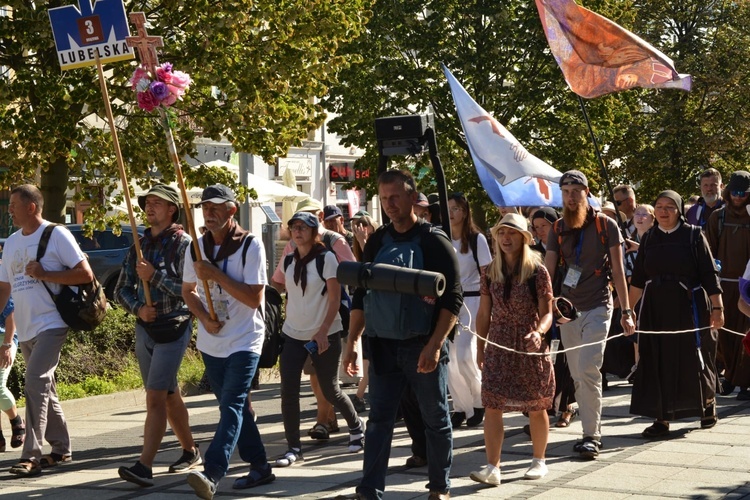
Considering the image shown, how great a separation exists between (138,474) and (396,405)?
1.95 meters

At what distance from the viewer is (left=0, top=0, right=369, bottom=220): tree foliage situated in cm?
1595

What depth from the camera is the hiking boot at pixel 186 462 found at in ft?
28.7

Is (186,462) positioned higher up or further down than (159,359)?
further down

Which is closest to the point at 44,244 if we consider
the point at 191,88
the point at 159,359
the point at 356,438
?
the point at 159,359

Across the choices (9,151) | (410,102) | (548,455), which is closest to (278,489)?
(548,455)

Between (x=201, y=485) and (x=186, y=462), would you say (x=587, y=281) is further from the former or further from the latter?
(x=201, y=485)

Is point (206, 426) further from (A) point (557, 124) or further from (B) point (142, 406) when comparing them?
(A) point (557, 124)

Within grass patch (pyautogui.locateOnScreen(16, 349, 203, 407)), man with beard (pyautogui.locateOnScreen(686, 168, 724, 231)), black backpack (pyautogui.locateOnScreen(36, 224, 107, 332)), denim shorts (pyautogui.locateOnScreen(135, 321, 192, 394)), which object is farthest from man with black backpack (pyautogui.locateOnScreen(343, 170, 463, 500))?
man with beard (pyautogui.locateOnScreen(686, 168, 724, 231))

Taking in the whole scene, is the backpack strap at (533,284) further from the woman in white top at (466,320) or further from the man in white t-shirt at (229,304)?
the woman in white top at (466,320)

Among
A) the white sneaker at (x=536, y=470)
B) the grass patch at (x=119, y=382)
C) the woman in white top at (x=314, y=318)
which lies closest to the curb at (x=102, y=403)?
the grass patch at (x=119, y=382)

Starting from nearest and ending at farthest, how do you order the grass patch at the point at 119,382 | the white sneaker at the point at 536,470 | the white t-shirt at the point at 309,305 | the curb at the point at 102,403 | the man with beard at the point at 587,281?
the white sneaker at the point at 536,470 → the man with beard at the point at 587,281 → the white t-shirt at the point at 309,305 → the curb at the point at 102,403 → the grass patch at the point at 119,382

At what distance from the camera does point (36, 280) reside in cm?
915

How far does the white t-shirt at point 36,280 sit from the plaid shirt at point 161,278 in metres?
0.71

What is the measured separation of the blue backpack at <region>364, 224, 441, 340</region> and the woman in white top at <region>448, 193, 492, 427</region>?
3.17 meters
